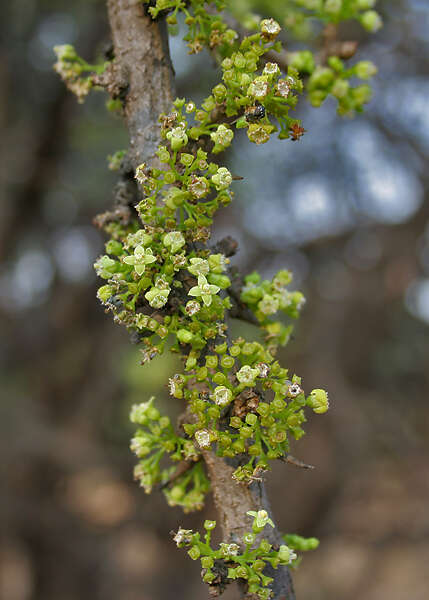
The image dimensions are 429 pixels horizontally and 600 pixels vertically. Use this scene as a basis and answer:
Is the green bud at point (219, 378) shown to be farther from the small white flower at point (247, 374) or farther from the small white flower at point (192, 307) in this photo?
the small white flower at point (192, 307)

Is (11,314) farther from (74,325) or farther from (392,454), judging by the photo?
(392,454)

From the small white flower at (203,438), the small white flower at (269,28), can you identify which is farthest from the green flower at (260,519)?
the small white flower at (269,28)

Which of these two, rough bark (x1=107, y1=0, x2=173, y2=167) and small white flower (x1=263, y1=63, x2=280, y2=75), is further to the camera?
rough bark (x1=107, y1=0, x2=173, y2=167)

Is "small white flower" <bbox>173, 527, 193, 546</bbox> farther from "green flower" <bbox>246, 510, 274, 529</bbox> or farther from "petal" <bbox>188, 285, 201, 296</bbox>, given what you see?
"petal" <bbox>188, 285, 201, 296</bbox>

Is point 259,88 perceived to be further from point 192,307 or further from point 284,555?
point 284,555

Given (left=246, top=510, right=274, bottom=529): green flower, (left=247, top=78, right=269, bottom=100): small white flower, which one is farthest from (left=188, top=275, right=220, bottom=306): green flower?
(left=246, top=510, right=274, bottom=529): green flower

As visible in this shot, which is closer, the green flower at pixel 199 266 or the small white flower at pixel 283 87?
the small white flower at pixel 283 87

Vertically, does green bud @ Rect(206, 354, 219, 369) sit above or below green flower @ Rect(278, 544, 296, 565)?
above
